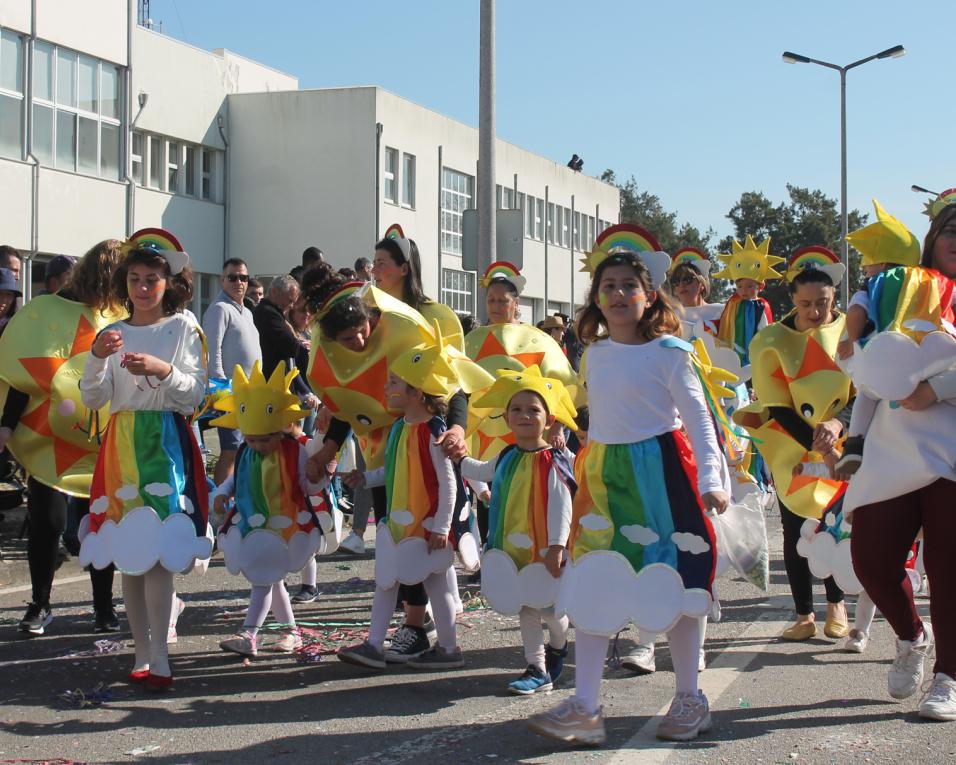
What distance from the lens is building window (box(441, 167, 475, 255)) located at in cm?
3856

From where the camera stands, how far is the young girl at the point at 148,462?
5699 mm

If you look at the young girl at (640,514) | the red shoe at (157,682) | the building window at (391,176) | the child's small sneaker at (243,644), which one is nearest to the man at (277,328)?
the child's small sneaker at (243,644)

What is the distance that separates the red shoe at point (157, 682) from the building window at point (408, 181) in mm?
30890

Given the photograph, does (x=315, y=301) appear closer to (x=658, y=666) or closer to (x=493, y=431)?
(x=493, y=431)

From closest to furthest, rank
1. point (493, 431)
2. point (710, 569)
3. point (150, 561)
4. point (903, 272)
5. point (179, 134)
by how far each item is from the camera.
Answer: point (710, 569)
point (903, 272)
point (150, 561)
point (493, 431)
point (179, 134)

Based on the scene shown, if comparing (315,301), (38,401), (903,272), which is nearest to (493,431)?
(315,301)

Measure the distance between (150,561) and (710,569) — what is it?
2446 millimetres

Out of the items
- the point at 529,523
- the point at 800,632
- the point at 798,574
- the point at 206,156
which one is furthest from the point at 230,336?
the point at 206,156

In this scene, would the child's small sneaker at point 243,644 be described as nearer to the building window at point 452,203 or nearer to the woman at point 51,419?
the woman at point 51,419

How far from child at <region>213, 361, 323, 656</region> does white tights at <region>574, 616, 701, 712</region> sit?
2094 mm

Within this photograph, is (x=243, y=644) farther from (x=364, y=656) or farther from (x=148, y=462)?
(x=148, y=462)

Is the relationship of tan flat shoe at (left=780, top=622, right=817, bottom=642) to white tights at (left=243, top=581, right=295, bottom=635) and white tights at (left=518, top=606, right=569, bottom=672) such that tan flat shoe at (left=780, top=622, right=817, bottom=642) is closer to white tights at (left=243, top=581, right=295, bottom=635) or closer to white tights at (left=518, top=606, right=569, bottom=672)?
white tights at (left=518, top=606, right=569, bottom=672)

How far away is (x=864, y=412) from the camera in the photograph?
5.32 metres

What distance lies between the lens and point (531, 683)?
5.68m
